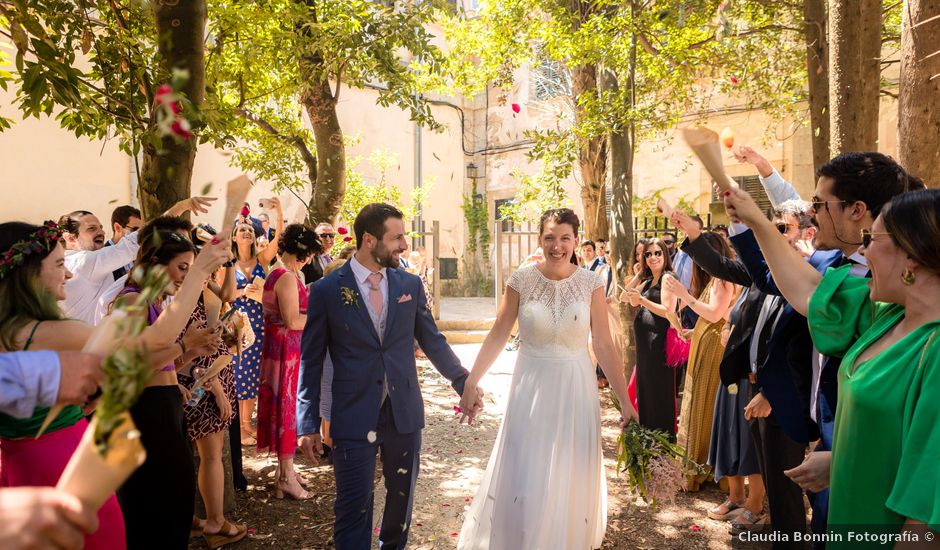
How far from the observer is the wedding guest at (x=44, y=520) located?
1276 millimetres

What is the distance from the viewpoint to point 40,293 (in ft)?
7.66

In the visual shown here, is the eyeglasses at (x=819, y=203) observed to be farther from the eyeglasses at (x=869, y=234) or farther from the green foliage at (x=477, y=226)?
the green foliage at (x=477, y=226)

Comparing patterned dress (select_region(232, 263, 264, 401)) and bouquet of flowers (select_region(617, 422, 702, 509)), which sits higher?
patterned dress (select_region(232, 263, 264, 401))

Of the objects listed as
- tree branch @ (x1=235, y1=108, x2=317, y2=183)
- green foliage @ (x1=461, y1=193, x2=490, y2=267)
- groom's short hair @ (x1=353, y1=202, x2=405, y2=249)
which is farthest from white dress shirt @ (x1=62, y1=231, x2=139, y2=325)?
green foliage @ (x1=461, y1=193, x2=490, y2=267)

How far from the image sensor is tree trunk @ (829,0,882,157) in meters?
4.63

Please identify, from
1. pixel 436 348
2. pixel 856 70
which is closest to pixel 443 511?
pixel 436 348

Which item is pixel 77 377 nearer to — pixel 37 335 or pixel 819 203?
pixel 37 335

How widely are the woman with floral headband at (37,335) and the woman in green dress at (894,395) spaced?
2482mm

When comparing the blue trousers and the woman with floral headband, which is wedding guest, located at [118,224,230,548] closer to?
the woman with floral headband

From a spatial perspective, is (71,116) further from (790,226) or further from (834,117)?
(834,117)

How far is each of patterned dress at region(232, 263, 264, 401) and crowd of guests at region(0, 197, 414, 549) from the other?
0.01 meters

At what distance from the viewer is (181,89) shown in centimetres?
→ 403

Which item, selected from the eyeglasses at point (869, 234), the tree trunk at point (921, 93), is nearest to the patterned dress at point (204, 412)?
the eyeglasses at point (869, 234)

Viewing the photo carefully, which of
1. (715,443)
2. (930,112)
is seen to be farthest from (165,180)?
(930,112)
